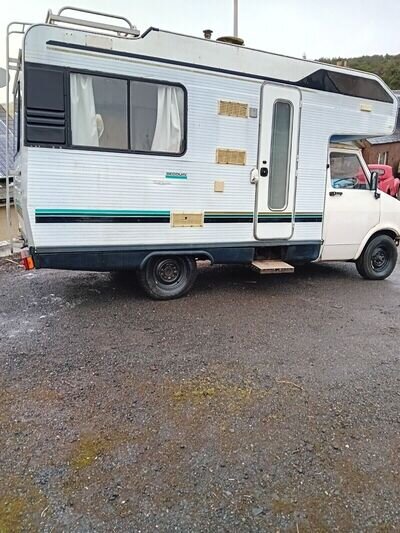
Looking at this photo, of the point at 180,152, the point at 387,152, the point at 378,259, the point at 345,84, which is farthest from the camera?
the point at 387,152

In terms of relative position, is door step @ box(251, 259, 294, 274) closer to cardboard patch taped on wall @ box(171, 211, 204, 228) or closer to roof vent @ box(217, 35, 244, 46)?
cardboard patch taped on wall @ box(171, 211, 204, 228)

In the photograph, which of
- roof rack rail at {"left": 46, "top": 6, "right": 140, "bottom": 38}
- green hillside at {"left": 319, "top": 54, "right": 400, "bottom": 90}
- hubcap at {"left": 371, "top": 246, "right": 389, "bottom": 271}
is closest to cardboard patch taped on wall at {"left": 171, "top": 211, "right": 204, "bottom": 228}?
roof rack rail at {"left": 46, "top": 6, "right": 140, "bottom": 38}

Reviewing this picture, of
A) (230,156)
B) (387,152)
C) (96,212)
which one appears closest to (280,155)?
(230,156)

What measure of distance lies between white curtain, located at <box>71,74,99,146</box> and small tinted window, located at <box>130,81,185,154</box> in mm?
420

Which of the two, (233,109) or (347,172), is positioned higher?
(233,109)

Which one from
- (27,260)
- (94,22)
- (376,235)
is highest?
(94,22)

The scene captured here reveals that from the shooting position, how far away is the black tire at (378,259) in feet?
21.7

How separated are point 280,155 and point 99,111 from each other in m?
2.35

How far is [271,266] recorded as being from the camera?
18.7 ft

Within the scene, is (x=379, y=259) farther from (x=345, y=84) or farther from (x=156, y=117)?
(x=156, y=117)

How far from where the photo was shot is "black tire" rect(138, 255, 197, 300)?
530 centimetres

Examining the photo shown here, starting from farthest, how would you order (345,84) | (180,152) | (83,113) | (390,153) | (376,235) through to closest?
(390,153) → (376,235) → (345,84) → (180,152) → (83,113)

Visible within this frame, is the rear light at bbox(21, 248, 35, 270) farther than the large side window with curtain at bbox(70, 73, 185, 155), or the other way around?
the rear light at bbox(21, 248, 35, 270)

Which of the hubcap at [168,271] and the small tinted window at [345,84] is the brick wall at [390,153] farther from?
the hubcap at [168,271]
